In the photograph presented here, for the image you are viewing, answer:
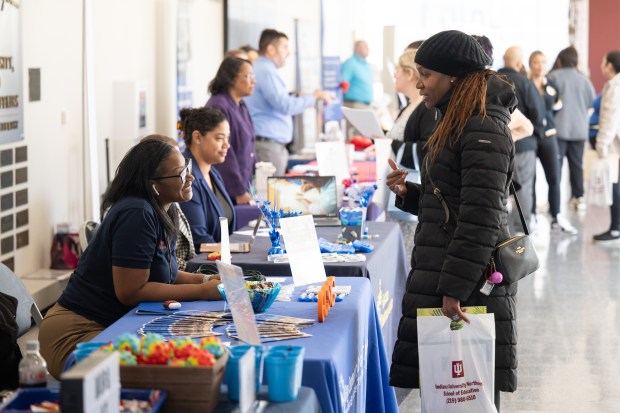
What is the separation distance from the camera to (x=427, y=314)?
2.96 meters

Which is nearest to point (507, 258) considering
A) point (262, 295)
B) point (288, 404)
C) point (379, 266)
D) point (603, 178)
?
point (262, 295)

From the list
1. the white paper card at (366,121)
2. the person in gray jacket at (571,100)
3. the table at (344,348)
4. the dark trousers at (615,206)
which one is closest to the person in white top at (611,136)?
the dark trousers at (615,206)

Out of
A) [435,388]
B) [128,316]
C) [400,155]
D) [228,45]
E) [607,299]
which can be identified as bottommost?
[607,299]

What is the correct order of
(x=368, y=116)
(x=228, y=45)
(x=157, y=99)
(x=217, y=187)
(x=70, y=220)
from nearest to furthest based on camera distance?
(x=217, y=187)
(x=368, y=116)
(x=70, y=220)
(x=157, y=99)
(x=228, y=45)

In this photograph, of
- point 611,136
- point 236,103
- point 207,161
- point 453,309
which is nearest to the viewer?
point 453,309

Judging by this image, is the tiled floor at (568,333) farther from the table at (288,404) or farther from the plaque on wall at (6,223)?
the plaque on wall at (6,223)

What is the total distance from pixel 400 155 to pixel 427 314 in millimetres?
2289

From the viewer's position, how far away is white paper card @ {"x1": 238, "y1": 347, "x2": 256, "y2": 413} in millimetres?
2127

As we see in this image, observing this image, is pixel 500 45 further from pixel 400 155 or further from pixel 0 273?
pixel 0 273

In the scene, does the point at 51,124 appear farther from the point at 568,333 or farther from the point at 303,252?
the point at 568,333

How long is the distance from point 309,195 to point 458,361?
2.02 m

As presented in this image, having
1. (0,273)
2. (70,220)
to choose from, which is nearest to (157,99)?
(70,220)

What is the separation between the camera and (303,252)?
347cm

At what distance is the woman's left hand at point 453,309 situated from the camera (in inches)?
114
